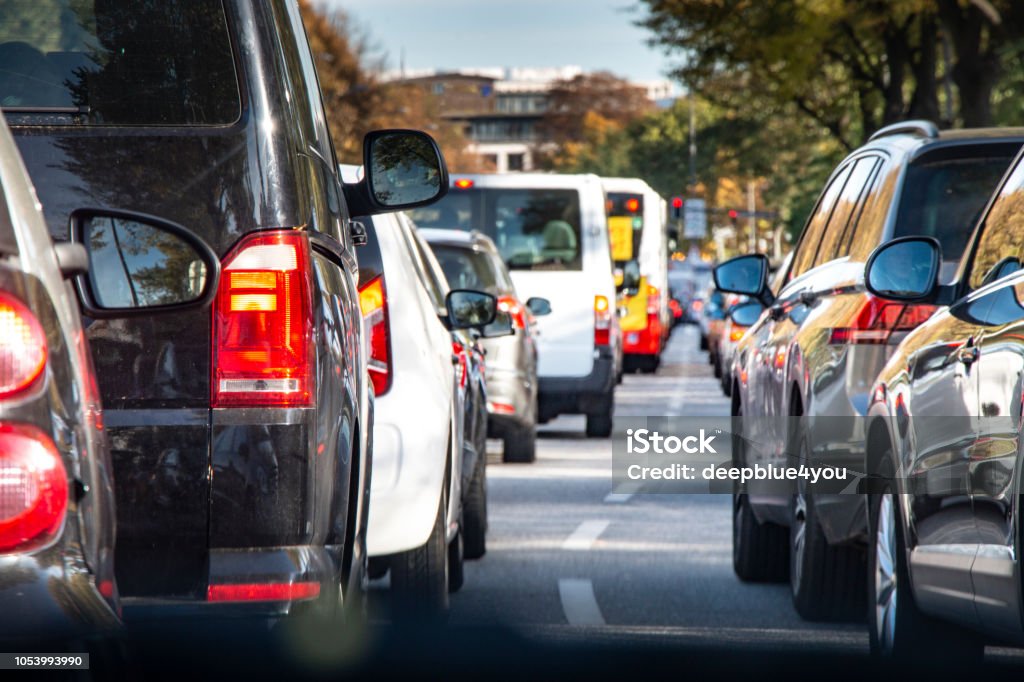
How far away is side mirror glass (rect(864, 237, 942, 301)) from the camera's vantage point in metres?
6.28

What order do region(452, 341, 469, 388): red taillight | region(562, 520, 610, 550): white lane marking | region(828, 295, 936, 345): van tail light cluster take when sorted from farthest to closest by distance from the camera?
region(562, 520, 610, 550): white lane marking → region(452, 341, 469, 388): red taillight → region(828, 295, 936, 345): van tail light cluster

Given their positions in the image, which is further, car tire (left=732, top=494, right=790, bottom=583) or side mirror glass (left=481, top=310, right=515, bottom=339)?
side mirror glass (left=481, top=310, right=515, bottom=339)

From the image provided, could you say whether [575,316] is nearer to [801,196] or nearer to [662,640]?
[662,640]

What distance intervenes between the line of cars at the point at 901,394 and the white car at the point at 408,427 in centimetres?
129

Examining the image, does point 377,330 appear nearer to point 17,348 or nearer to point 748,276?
point 748,276

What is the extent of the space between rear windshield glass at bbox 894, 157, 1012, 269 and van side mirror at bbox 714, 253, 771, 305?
1.96 metres

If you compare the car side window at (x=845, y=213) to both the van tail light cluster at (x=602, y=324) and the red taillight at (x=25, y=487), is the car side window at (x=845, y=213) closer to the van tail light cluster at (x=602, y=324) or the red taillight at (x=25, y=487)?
the red taillight at (x=25, y=487)

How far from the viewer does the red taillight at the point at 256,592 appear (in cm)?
425

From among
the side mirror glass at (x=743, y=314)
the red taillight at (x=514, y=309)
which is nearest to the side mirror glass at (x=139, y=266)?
the side mirror glass at (x=743, y=314)

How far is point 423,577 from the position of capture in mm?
7559

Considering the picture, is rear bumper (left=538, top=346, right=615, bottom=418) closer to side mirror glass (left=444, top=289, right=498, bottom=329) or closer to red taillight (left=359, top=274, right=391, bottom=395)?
side mirror glass (left=444, top=289, right=498, bottom=329)

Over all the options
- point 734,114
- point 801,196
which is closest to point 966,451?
point 734,114

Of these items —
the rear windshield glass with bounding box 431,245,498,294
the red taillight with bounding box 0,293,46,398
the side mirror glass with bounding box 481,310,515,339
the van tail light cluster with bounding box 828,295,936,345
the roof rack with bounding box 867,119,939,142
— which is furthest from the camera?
the rear windshield glass with bounding box 431,245,498,294

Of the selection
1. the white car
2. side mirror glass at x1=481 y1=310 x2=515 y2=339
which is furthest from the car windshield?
side mirror glass at x1=481 y1=310 x2=515 y2=339
